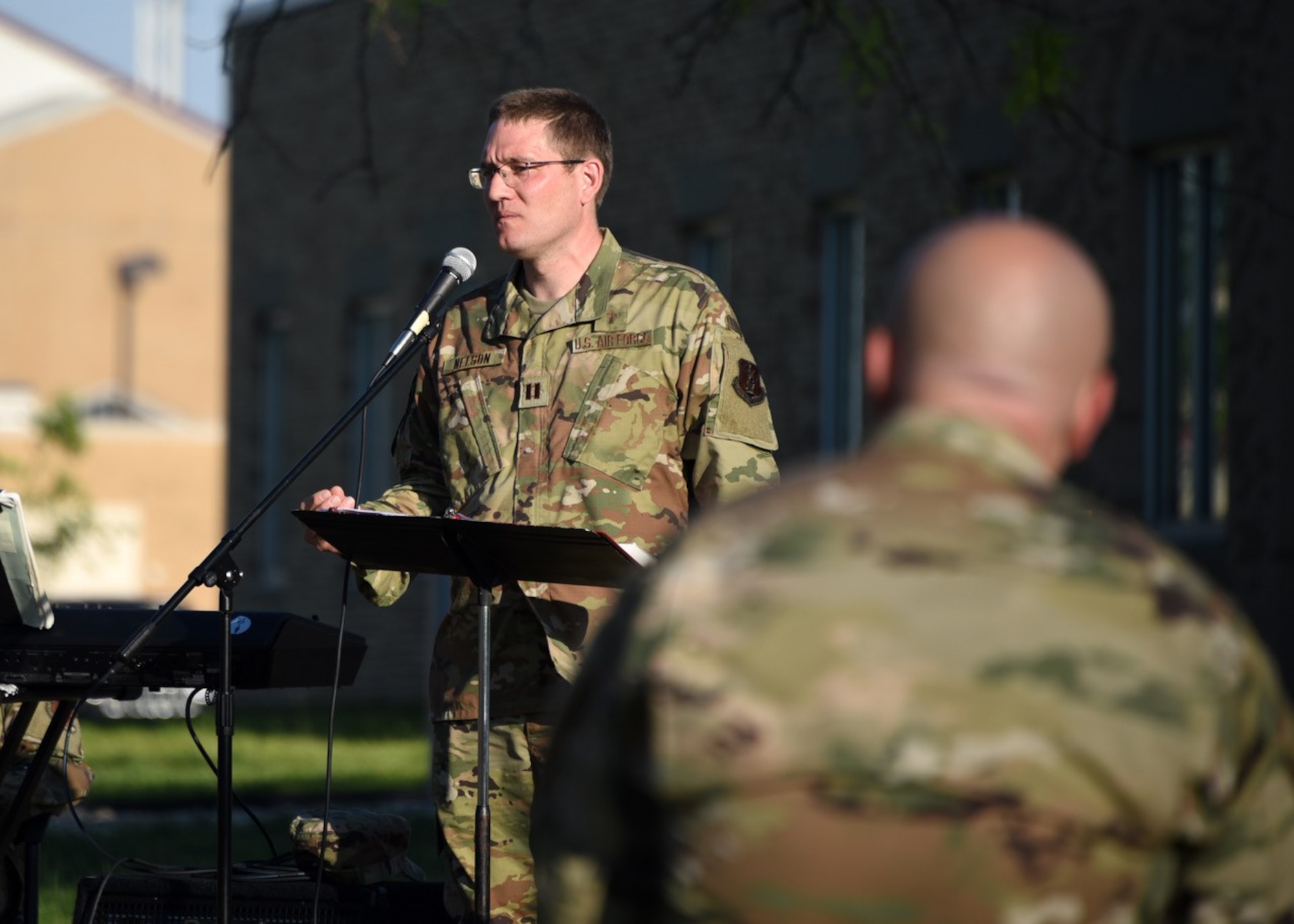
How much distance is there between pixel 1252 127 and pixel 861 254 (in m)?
3.56

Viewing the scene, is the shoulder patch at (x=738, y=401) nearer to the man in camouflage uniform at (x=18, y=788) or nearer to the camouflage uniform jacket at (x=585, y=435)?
the camouflage uniform jacket at (x=585, y=435)

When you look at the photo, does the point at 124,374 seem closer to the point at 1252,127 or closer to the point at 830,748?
the point at 1252,127

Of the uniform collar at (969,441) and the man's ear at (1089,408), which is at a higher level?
the man's ear at (1089,408)

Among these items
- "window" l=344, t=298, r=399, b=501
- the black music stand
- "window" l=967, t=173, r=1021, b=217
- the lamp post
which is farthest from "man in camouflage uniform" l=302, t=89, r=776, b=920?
the lamp post

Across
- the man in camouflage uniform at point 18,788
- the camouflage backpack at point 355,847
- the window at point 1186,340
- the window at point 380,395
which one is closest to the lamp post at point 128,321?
the window at point 380,395

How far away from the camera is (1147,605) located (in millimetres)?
2256

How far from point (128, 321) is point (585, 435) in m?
48.3

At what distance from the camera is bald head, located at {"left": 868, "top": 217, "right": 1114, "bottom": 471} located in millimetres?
2318

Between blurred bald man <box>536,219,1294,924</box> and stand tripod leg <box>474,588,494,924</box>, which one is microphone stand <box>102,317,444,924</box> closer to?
stand tripod leg <box>474,588,494,924</box>

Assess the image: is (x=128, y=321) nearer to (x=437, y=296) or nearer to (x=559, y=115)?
(x=559, y=115)

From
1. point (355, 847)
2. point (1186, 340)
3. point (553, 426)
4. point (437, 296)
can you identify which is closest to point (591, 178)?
point (437, 296)

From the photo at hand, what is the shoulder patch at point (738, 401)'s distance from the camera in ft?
16.5

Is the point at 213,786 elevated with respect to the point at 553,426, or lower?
lower

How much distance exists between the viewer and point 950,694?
2188 millimetres
